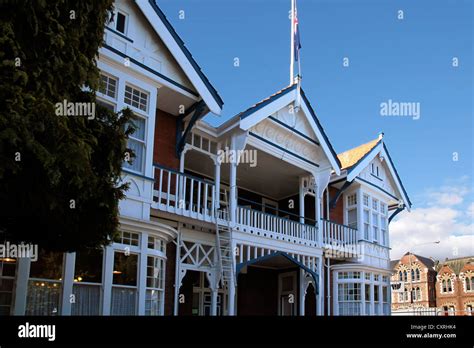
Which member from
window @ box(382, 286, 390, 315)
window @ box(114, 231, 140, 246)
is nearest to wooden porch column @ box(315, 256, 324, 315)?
window @ box(382, 286, 390, 315)

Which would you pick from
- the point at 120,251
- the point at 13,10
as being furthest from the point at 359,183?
the point at 13,10

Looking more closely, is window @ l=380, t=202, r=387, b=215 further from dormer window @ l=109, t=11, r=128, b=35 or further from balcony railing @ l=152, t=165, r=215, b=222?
dormer window @ l=109, t=11, r=128, b=35

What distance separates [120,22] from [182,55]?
178 centimetres

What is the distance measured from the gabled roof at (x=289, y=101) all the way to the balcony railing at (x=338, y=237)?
2.20 metres

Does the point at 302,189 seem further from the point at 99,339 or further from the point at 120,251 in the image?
the point at 99,339

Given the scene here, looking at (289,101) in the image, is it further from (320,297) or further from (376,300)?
(376,300)

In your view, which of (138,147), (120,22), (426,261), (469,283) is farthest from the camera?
(426,261)

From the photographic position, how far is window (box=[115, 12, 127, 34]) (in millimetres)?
12039

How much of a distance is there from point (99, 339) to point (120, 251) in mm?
4279

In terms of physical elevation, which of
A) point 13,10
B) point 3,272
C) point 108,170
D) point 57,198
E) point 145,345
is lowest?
point 145,345

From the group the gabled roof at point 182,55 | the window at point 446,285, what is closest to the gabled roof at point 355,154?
the gabled roof at point 182,55

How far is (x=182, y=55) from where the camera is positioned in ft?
42.4

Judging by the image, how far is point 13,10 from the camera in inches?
240

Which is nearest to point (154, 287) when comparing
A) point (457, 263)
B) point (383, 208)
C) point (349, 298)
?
point (349, 298)
